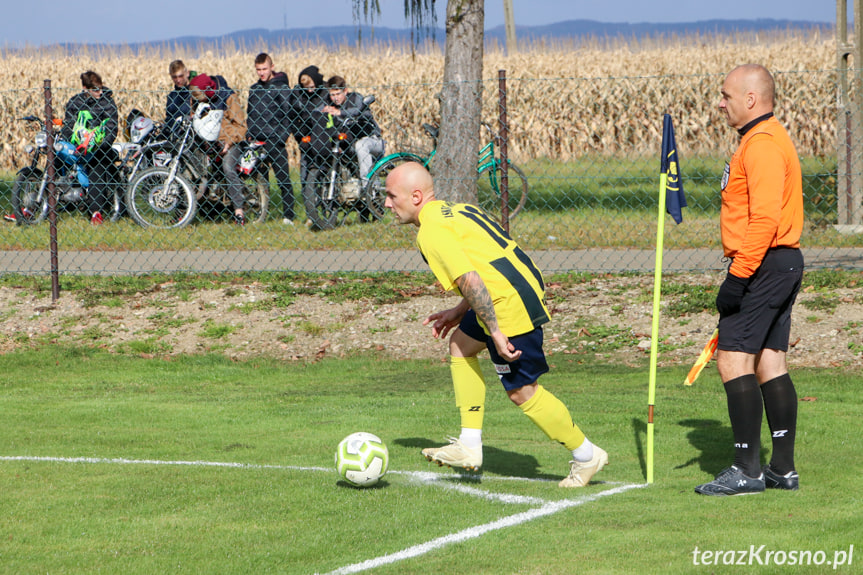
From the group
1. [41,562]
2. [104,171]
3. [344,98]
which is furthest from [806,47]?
[41,562]

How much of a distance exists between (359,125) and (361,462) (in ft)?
32.4

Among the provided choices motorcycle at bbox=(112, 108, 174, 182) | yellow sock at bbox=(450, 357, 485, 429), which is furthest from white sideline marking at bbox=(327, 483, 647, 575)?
motorcycle at bbox=(112, 108, 174, 182)

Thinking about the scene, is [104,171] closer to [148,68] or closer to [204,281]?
[204,281]

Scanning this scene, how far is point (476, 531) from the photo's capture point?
4.56 metres

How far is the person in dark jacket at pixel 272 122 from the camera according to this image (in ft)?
47.5

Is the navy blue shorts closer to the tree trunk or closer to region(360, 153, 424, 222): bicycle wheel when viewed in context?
the tree trunk

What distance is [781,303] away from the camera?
16.1 ft

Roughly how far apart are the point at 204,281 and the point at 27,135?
51.5 ft

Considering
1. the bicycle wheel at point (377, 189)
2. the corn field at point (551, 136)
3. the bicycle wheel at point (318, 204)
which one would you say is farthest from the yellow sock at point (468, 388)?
the bicycle wheel at point (318, 204)

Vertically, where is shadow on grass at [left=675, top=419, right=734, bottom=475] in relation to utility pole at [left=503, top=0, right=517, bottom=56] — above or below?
below

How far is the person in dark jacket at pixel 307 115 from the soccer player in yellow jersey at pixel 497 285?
30.1 ft

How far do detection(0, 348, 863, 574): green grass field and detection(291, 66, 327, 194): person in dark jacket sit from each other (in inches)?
247

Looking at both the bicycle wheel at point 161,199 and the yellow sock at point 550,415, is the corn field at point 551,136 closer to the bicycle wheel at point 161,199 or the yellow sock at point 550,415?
the bicycle wheel at point 161,199

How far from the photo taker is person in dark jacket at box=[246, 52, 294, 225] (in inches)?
570
